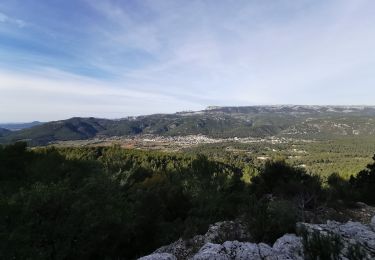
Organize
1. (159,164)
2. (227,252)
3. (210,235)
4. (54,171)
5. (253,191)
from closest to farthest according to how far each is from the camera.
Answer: (227,252) → (210,235) → (253,191) → (54,171) → (159,164)

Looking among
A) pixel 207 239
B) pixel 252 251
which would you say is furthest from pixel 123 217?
pixel 252 251

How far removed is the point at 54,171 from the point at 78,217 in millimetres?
25848

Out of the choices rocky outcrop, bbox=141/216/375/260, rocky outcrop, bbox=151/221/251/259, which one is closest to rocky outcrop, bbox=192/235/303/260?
rocky outcrop, bbox=141/216/375/260

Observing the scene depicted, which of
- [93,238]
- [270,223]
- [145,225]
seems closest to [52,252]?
[93,238]

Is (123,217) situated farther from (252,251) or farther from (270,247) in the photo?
(270,247)

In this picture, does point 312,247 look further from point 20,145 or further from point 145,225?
point 20,145

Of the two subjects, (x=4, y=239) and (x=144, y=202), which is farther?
(x=144, y=202)

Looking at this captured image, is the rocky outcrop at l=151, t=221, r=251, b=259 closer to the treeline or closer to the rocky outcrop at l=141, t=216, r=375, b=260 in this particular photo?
the rocky outcrop at l=141, t=216, r=375, b=260

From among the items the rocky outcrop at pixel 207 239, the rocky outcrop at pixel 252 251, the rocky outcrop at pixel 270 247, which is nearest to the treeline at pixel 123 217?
the rocky outcrop at pixel 207 239

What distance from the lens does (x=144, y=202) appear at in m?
18.5

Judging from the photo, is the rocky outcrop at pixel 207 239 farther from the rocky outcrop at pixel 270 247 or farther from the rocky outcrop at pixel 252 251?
the rocky outcrop at pixel 252 251

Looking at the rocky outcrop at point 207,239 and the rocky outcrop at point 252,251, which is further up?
the rocky outcrop at point 252,251

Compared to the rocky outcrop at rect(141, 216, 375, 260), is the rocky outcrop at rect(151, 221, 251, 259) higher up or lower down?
lower down

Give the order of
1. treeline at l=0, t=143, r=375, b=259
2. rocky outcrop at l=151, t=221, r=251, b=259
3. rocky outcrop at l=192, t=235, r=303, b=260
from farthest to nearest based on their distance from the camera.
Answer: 1. rocky outcrop at l=151, t=221, r=251, b=259
2. treeline at l=0, t=143, r=375, b=259
3. rocky outcrop at l=192, t=235, r=303, b=260
